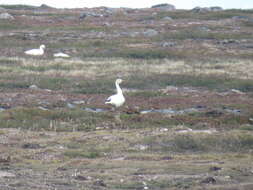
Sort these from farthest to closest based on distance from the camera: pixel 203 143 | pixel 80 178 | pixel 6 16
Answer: pixel 6 16 < pixel 203 143 < pixel 80 178

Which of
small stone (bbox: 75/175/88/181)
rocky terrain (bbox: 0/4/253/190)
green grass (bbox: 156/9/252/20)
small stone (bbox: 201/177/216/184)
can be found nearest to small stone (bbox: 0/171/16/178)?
rocky terrain (bbox: 0/4/253/190)

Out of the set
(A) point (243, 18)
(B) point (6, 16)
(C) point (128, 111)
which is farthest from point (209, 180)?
(A) point (243, 18)

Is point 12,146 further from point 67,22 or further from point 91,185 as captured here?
point 67,22

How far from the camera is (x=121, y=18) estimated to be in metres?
78.2

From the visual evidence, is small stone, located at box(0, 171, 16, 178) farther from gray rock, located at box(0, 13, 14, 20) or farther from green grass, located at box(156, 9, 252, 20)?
green grass, located at box(156, 9, 252, 20)

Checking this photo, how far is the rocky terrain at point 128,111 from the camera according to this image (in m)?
16.2

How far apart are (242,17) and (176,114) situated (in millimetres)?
53601

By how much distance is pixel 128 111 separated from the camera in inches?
1052

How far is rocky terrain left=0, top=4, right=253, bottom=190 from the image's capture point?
16188 millimetres

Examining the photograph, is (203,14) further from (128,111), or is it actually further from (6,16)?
(128,111)

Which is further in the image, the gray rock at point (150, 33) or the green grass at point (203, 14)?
the green grass at point (203, 14)

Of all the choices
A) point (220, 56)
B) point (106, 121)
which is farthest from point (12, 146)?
point (220, 56)

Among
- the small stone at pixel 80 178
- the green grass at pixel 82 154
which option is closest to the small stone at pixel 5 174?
the small stone at pixel 80 178

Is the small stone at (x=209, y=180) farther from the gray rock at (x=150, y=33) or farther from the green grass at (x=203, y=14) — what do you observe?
the green grass at (x=203, y=14)
